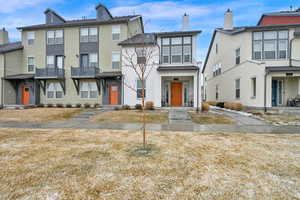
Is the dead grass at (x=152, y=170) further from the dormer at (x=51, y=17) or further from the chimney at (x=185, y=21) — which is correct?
the dormer at (x=51, y=17)

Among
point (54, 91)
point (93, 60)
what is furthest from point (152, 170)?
point (54, 91)

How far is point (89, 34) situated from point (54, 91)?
291 inches

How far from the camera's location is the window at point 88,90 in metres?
16.6

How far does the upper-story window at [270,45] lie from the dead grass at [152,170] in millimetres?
11858

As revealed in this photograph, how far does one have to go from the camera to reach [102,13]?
17.8m

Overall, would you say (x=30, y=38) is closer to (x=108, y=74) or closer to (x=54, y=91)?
(x=54, y=91)

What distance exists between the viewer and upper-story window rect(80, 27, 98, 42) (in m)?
16.8

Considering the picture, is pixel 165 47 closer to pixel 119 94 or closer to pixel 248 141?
pixel 119 94

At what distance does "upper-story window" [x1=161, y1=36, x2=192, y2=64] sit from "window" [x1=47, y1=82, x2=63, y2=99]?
11712 mm

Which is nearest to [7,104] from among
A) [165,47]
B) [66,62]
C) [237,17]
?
[66,62]

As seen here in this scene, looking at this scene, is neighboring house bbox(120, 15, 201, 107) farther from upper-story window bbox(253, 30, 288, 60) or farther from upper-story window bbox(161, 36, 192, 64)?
upper-story window bbox(253, 30, 288, 60)

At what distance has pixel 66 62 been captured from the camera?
1709cm

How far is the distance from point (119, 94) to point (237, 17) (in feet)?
57.4

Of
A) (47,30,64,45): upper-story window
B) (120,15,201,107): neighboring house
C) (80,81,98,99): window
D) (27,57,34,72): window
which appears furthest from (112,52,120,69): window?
(27,57,34,72): window
